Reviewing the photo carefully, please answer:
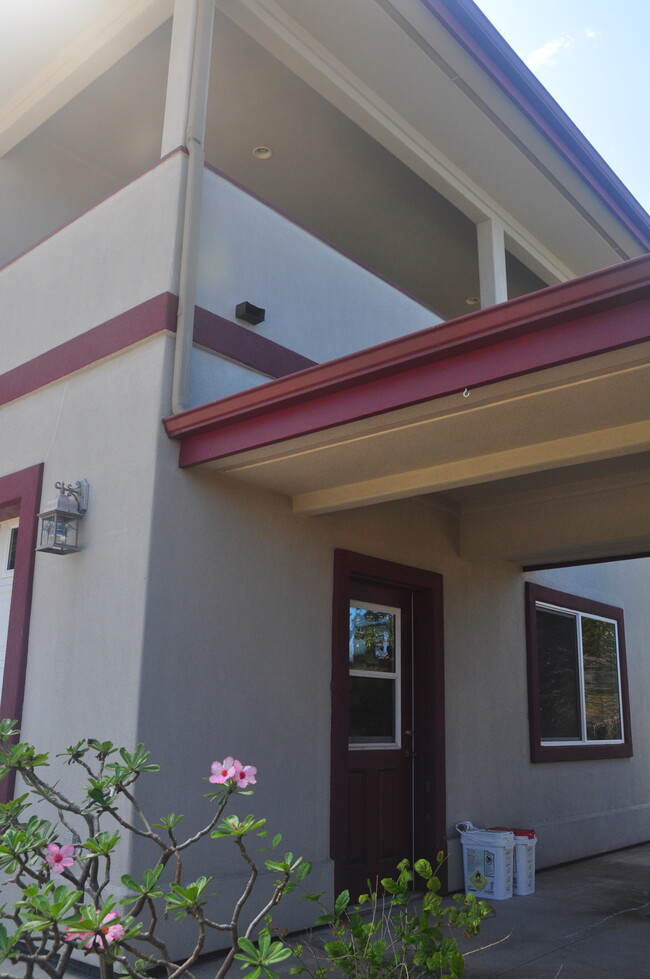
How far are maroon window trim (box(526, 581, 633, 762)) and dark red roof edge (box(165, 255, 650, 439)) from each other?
15.1 ft

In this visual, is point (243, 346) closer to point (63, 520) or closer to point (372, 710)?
point (63, 520)

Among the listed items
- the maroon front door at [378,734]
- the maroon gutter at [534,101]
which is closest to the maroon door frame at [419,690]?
the maroon front door at [378,734]

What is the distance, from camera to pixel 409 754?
262 inches

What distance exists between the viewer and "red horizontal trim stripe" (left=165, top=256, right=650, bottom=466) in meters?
3.33

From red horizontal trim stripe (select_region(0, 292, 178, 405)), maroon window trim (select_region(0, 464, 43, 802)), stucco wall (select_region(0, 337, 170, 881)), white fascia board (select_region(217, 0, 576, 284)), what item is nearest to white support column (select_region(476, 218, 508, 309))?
white fascia board (select_region(217, 0, 576, 284))

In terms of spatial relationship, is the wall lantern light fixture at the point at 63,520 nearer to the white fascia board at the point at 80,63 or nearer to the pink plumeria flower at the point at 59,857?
the pink plumeria flower at the point at 59,857

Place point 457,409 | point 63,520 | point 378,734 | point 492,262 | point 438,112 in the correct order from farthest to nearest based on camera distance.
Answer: point 492,262, point 438,112, point 378,734, point 63,520, point 457,409

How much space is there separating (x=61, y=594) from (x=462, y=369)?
Answer: 2891mm

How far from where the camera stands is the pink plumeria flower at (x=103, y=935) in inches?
88.3

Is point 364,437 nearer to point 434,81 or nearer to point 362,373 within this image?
point 362,373

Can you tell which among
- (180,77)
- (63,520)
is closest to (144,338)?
(63,520)

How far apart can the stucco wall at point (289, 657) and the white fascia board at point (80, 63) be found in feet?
11.1

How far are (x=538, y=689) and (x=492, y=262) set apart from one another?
3998 mm

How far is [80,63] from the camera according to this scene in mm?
6508
